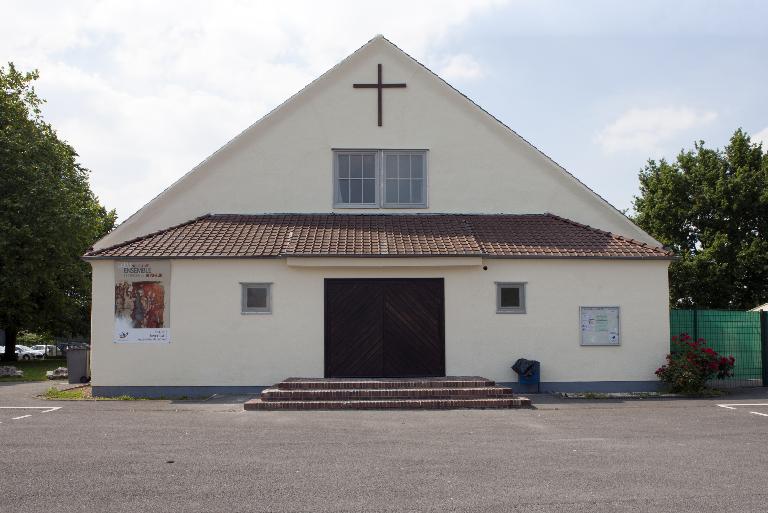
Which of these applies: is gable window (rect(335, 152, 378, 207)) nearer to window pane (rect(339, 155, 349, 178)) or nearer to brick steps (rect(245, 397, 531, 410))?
window pane (rect(339, 155, 349, 178))

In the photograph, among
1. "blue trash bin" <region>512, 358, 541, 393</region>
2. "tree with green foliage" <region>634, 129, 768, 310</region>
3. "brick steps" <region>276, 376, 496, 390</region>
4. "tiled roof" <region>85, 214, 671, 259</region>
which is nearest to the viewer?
"brick steps" <region>276, 376, 496, 390</region>

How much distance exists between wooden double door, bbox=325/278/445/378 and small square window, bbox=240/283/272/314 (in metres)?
1.36

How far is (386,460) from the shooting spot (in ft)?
31.0

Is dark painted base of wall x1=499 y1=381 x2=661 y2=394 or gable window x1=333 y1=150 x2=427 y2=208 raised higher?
gable window x1=333 y1=150 x2=427 y2=208

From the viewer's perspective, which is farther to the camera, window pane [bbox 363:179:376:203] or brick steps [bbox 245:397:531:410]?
window pane [bbox 363:179:376:203]

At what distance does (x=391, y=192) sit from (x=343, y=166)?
1403 millimetres

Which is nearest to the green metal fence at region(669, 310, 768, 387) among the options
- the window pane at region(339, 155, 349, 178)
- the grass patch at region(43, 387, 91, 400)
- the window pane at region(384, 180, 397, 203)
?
the window pane at region(384, 180, 397, 203)

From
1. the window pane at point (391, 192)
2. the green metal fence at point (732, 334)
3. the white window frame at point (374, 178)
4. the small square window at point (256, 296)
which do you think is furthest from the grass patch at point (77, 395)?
the green metal fence at point (732, 334)

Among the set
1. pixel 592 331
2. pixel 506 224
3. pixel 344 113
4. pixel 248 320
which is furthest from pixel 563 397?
pixel 344 113

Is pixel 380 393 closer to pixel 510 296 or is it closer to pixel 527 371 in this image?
pixel 527 371

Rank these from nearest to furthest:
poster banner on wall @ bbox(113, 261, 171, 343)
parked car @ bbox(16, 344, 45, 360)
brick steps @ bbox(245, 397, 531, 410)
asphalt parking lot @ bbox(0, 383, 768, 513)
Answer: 1. asphalt parking lot @ bbox(0, 383, 768, 513)
2. brick steps @ bbox(245, 397, 531, 410)
3. poster banner on wall @ bbox(113, 261, 171, 343)
4. parked car @ bbox(16, 344, 45, 360)

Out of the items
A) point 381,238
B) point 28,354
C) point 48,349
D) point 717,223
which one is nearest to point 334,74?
point 381,238

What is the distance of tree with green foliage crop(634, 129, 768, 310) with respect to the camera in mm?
34938

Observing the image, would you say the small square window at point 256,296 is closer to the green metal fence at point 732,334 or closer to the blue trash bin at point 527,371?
the blue trash bin at point 527,371
